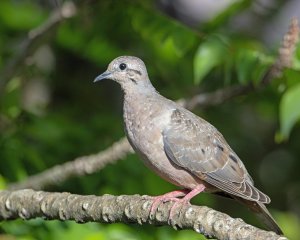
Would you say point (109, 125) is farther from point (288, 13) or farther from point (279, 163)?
point (288, 13)

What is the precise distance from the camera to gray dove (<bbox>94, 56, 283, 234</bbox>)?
4488mm

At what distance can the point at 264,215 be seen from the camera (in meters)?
4.59

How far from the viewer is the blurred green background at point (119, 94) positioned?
16.8 ft

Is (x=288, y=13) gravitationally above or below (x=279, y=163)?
above

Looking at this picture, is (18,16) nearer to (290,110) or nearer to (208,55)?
(208,55)

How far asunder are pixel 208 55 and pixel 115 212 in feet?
5.32

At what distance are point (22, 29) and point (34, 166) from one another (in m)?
1.89

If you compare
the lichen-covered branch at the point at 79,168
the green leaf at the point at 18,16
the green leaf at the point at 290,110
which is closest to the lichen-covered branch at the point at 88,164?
the lichen-covered branch at the point at 79,168

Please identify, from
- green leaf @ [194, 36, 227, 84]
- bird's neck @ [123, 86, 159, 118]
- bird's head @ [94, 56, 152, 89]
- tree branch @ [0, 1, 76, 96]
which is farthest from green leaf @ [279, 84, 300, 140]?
tree branch @ [0, 1, 76, 96]

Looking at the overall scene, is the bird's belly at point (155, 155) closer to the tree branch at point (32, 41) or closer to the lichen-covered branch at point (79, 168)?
the lichen-covered branch at point (79, 168)

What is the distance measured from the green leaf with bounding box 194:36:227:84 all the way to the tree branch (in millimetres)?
1097

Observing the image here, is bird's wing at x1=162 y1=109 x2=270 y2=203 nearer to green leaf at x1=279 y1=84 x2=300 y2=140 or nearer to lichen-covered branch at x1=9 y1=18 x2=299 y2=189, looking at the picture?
green leaf at x1=279 y1=84 x2=300 y2=140

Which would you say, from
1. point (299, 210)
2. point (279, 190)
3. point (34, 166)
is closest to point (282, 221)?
point (279, 190)

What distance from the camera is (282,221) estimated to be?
720 centimetres
